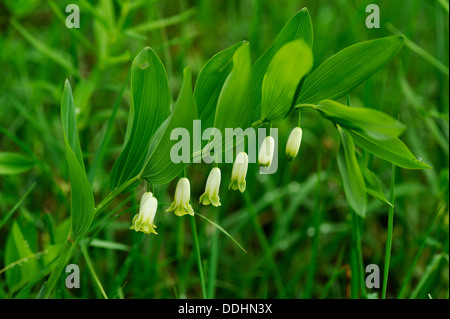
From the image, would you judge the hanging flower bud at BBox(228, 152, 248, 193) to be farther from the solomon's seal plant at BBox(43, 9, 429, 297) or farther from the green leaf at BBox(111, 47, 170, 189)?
the green leaf at BBox(111, 47, 170, 189)

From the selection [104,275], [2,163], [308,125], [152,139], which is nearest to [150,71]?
[152,139]

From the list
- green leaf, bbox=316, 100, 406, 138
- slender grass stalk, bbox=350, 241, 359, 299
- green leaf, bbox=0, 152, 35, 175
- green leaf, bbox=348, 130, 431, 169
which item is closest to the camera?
green leaf, bbox=316, 100, 406, 138

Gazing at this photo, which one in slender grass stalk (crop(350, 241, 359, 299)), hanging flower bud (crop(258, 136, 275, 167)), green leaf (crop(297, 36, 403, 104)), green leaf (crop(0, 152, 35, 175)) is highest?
green leaf (crop(297, 36, 403, 104))

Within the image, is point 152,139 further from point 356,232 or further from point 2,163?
point 2,163

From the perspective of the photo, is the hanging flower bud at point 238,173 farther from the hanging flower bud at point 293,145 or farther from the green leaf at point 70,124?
the green leaf at point 70,124

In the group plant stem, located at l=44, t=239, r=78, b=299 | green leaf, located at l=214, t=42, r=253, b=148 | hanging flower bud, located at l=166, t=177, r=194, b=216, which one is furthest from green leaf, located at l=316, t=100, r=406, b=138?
plant stem, located at l=44, t=239, r=78, b=299

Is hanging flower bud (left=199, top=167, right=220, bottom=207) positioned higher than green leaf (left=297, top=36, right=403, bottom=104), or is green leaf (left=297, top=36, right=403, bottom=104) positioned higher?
green leaf (left=297, top=36, right=403, bottom=104)

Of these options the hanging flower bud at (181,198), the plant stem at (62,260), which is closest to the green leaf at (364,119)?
the hanging flower bud at (181,198)

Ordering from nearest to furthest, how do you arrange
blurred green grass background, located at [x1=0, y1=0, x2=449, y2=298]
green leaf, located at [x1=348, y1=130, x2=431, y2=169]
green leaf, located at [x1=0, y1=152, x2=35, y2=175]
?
green leaf, located at [x1=348, y1=130, x2=431, y2=169], green leaf, located at [x1=0, y1=152, x2=35, y2=175], blurred green grass background, located at [x1=0, y1=0, x2=449, y2=298]
